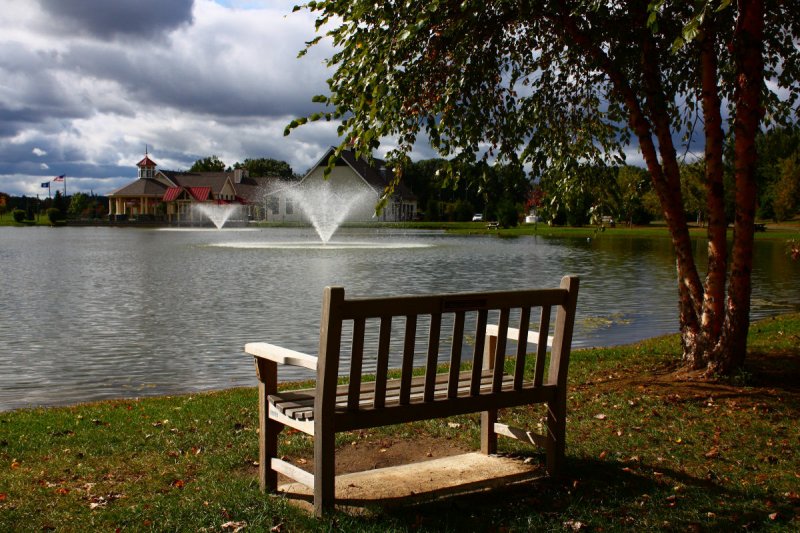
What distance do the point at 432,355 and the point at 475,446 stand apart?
5.74ft

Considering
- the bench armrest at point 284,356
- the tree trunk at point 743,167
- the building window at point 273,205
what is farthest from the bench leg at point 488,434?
the building window at point 273,205

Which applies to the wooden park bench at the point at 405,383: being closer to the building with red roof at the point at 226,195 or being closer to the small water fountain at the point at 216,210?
the building with red roof at the point at 226,195

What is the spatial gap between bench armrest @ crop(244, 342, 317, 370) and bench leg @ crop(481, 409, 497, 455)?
1.65m

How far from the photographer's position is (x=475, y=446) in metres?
5.91

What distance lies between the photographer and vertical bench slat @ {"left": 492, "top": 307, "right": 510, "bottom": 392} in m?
4.71

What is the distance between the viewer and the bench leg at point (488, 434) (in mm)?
5527

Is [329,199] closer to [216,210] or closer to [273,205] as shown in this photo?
[273,205]

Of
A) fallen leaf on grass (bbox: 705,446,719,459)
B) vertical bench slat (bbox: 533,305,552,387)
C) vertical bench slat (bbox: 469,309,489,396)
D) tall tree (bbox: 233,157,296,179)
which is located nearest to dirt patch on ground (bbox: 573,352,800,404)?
fallen leaf on grass (bbox: 705,446,719,459)

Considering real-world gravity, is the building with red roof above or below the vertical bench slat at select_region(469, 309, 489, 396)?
above

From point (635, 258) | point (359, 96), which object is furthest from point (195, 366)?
point (635, 258)

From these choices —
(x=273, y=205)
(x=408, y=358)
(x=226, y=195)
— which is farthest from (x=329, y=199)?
(x=408, y=358)

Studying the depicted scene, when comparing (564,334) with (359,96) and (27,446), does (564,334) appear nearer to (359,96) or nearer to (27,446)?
(359,96)

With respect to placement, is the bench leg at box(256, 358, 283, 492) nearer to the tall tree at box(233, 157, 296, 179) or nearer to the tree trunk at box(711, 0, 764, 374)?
the tree trunk at box(711, 0, 764, 374)

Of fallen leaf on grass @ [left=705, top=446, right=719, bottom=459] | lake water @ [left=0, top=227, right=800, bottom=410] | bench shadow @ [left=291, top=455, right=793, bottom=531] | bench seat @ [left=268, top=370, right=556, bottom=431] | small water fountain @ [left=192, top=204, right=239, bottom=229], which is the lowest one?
lake water @ [left=0, top=227, right=800, bottom=410]
